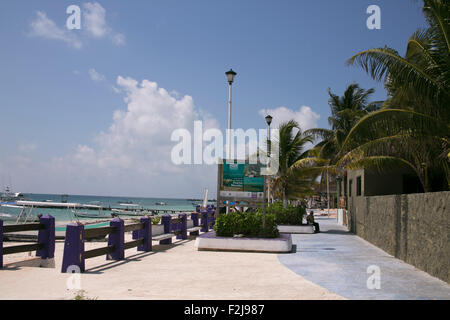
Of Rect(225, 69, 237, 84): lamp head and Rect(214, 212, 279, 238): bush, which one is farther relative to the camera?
Rect(225, 69, 237, 84): lamp head

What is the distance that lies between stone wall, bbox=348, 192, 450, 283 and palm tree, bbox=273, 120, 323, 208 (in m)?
8.01

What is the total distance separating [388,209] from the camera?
1248cm

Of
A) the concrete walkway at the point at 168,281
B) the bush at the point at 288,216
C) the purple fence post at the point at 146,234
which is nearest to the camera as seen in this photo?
the concrete walkway at the point at 168,281

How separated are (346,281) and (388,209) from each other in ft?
17.4

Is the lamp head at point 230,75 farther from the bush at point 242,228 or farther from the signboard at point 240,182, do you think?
the bush at point 242,228

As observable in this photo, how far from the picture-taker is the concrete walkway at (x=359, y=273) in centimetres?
A: 698

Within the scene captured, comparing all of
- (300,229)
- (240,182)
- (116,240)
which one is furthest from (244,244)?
(300,229)

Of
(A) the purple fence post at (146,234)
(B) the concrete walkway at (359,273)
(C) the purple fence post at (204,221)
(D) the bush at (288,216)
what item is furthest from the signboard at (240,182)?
(D) the bush at (288,216)

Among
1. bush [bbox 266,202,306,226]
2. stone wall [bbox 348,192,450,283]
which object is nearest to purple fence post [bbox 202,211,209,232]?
bush [bbox 266,202,306,226]

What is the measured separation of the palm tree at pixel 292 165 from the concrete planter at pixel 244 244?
1074cm

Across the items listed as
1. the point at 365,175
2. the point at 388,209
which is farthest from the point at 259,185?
the point at 365,175

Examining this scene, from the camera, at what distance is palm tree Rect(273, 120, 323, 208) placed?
2327cm

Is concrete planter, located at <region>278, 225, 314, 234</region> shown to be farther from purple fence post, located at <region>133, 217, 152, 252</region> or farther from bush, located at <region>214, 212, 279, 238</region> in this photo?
purple fence post, located at <region>133, 217, 152, 252</region>
